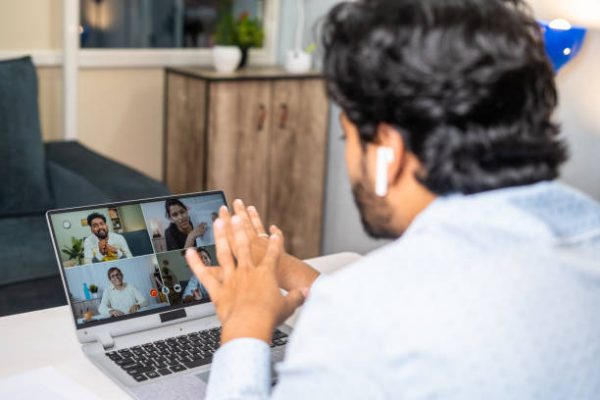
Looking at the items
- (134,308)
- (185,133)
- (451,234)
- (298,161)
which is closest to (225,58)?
(185,133)

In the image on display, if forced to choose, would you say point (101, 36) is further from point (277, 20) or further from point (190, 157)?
point (277, 20)

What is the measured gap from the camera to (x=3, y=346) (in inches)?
54.1

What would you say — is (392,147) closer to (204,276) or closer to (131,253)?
(204,276)

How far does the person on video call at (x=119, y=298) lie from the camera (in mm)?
1369

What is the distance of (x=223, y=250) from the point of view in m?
1.18

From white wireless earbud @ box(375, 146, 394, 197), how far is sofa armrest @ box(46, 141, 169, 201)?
1643 millimetres

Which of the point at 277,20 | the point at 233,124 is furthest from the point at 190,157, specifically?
the point at 277,20

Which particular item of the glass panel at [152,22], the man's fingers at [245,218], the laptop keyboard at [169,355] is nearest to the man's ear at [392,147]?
the man's fingers at [245,218]

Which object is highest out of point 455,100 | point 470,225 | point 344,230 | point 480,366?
point 455,100

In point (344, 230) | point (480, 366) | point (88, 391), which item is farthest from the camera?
point (344, 230)

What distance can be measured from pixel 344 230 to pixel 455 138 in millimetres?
2857

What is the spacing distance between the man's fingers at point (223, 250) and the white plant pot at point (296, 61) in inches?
93.5

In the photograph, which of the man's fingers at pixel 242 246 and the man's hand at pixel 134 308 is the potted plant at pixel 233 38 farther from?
the man's fingers at pixel 242 246

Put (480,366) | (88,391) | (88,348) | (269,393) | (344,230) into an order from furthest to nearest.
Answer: (344,230)
(88,348)
(88,391)
(269,393)
(480,366)
